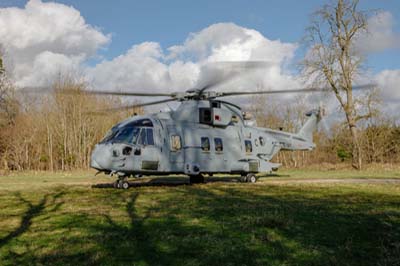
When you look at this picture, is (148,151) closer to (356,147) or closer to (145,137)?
(145,137)

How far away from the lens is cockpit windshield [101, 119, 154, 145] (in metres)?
15.6

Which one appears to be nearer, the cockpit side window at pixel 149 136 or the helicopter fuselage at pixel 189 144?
the helicopter fuselage at pixel 189 144

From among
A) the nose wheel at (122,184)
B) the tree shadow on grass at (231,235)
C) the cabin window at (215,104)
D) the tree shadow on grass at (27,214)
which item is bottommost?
the tree shadow on grass at (231,235)

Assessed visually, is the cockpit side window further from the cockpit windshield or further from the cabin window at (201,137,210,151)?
the cabin window at (201,137,210,151)

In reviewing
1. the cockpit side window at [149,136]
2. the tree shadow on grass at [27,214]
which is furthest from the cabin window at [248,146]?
the tree shadow on grass at [27,214]

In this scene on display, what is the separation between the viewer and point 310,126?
2306 centimetres

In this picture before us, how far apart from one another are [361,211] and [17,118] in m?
44.8

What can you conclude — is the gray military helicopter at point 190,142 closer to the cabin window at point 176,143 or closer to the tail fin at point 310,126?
the cabin window at point 176,143

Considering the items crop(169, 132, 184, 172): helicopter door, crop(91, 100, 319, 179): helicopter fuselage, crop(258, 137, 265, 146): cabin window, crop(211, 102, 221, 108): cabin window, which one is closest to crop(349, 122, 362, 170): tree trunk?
crop(91, 100, 319, 179): helicopter fuselage

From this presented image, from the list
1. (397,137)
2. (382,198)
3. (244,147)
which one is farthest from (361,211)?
(397,137)

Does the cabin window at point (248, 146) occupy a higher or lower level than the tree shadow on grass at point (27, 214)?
higher

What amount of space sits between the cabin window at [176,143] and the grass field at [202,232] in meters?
5.65

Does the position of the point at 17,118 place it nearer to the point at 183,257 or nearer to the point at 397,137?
the point at 397,137

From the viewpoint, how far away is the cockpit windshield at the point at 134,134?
15578mm
